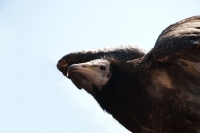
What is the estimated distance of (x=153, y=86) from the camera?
43.5 feet

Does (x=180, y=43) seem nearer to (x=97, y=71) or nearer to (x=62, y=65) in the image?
(x=97, y=71)

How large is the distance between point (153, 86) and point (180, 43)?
4.34ft

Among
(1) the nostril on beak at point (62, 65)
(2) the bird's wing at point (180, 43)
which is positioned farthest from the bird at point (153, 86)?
(1) the nostril on beak at point (62, 65)

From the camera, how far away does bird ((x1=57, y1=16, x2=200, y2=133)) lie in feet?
42.2

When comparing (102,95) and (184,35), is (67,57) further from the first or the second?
(184,35)

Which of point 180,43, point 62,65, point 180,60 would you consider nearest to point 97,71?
point 180,60

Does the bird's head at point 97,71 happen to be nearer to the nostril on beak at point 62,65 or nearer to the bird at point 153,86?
the bird at point 153,86

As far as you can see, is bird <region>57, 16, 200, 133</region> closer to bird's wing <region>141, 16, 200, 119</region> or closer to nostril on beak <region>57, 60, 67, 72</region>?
bird's wing <region>141, 16, 200, 119</region>

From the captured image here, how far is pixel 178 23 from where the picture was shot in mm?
12945

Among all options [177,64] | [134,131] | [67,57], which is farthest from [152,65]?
[67,57]

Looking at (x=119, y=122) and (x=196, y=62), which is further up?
(x=196, y=62)

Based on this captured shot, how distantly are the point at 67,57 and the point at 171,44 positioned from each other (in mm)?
3173

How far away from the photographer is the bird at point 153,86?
1285cm

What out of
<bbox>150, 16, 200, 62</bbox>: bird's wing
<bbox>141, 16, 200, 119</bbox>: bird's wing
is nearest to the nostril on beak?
<bbox>141, 16, 200, 119</bbox>: bird's wing
